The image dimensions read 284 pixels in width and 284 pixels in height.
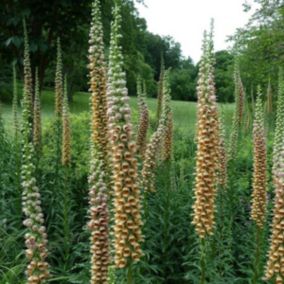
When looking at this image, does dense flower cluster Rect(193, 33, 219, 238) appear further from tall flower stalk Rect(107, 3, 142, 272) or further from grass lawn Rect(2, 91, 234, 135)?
grass lawn Rect(2, 91, 234, 135)

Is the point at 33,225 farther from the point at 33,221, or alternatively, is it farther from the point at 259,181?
the point at 259,181

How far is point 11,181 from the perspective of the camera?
7836 mm

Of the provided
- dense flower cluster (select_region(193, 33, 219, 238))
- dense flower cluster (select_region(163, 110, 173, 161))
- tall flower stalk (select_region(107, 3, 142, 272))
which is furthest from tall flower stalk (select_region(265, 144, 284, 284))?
dense flower cluster (select_region(163, 110, 173, 161))

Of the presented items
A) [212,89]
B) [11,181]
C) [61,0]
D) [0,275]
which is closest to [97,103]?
[212,89]

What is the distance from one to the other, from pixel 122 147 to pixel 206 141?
1.16 m

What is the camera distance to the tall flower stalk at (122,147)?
11.4ft

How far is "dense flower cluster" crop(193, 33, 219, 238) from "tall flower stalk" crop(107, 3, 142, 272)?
106 cm

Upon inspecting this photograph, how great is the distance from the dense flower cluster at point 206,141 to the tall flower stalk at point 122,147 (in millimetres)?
1062

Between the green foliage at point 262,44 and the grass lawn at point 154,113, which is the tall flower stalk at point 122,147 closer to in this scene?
the grass lawn at point 154,113

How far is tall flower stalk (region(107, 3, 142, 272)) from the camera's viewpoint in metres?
3.46

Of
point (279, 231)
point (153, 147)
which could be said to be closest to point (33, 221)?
point (279, 231)

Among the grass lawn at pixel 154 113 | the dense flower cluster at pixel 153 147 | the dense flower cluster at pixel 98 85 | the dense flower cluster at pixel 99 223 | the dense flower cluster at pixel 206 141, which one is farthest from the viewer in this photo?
the grass lawn at pixel 154 113

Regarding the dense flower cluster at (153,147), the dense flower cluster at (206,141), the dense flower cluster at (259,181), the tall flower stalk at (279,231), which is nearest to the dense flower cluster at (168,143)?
the dense flower cluster at (153,147)

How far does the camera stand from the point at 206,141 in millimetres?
4457
